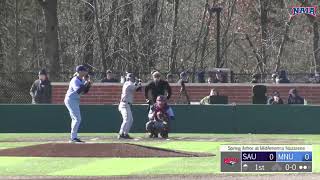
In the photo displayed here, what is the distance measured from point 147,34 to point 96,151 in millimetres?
23744

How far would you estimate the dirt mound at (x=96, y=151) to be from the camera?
16922 millimetres

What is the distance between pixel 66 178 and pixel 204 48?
2924 cm

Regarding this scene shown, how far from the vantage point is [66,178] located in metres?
13.8

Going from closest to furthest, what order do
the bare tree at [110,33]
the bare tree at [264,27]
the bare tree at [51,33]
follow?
the bare tree at [51,33]
the bare tree at [110,33]
the bare tree at [264,27]

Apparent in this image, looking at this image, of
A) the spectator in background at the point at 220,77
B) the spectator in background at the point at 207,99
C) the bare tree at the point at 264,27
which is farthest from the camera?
the bare tree at the point at 264,27

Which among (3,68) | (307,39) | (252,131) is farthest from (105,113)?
(307,39)

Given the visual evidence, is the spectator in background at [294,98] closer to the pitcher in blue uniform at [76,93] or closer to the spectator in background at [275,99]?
the spectator in background at [275,99]

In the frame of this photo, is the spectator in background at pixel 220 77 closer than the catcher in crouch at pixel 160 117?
No

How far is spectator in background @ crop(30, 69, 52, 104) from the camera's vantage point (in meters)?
27.0

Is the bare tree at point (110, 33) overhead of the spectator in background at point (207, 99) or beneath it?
overhead

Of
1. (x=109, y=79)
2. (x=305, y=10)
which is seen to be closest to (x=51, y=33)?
(x=109, y=79)
